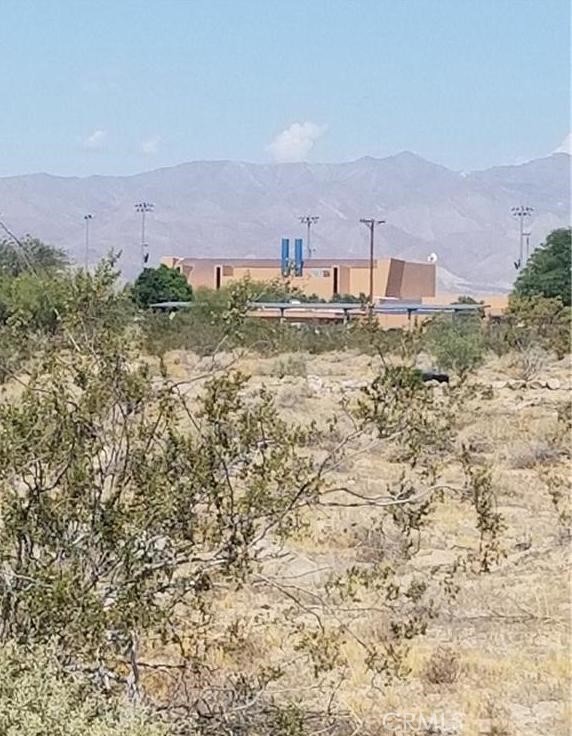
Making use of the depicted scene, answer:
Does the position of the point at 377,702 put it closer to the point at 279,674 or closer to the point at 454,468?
the point at 279,674

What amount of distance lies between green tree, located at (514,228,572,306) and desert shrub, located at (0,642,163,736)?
220 ft

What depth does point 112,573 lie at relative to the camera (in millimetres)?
6145

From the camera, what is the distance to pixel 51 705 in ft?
15.4


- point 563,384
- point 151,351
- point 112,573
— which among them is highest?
point 151,351

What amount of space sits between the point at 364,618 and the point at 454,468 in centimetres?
844

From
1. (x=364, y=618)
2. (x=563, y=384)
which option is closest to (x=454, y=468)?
(x=364, y=618)

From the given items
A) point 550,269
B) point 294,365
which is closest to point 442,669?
point 294,365

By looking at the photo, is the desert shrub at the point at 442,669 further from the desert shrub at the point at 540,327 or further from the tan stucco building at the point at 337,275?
the tan stucco building at the point at 337,275

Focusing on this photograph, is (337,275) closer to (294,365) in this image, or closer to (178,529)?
(294,365)

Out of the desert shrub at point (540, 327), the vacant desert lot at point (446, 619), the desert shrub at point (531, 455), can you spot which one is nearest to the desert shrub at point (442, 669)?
the vacant desert lot at point (446, 619)

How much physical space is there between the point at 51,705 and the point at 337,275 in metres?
101

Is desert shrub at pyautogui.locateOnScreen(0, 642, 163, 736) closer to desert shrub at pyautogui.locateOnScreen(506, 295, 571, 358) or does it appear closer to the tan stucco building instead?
desert shrub at pyautogui.locateOnScreen(506, 295, 571, 358)

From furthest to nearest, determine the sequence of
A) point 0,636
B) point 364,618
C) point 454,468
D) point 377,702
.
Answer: point 454,468
point 364,618
point 377,702
point 0,636

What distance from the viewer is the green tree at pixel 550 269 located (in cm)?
7300
